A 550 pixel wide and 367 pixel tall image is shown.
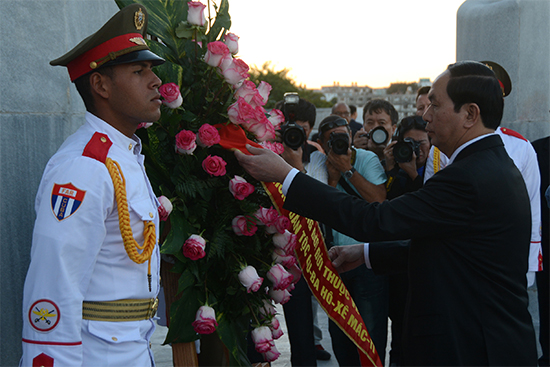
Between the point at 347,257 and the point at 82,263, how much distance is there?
59.6 inches

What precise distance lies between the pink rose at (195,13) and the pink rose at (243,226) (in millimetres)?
785

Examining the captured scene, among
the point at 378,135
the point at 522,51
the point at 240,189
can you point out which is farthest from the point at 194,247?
the point at 522,51

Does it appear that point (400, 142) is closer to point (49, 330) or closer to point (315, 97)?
point (49, 330)

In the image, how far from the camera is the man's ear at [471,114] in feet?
6.73

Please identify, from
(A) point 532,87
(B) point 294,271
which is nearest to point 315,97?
(A) point 532,87

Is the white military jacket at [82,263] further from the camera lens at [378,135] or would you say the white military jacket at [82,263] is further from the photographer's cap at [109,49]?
the camera lens at [378,135]

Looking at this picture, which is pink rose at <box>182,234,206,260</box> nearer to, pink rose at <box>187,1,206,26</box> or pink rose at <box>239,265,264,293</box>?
pink rose at <box>239,265,264,293</box>

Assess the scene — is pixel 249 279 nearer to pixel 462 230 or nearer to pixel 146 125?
pixel 146 125

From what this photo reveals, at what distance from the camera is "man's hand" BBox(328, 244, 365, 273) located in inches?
103

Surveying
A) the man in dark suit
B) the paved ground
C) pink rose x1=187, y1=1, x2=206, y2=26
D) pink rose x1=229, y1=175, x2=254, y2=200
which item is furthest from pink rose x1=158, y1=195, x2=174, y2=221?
the paved ground

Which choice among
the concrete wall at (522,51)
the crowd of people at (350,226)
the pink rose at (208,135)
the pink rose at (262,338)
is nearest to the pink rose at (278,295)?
the pink rose at (262,338)

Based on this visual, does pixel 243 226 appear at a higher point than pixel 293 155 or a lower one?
lower

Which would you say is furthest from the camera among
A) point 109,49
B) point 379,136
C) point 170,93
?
point 379,136

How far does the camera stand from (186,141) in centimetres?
190
